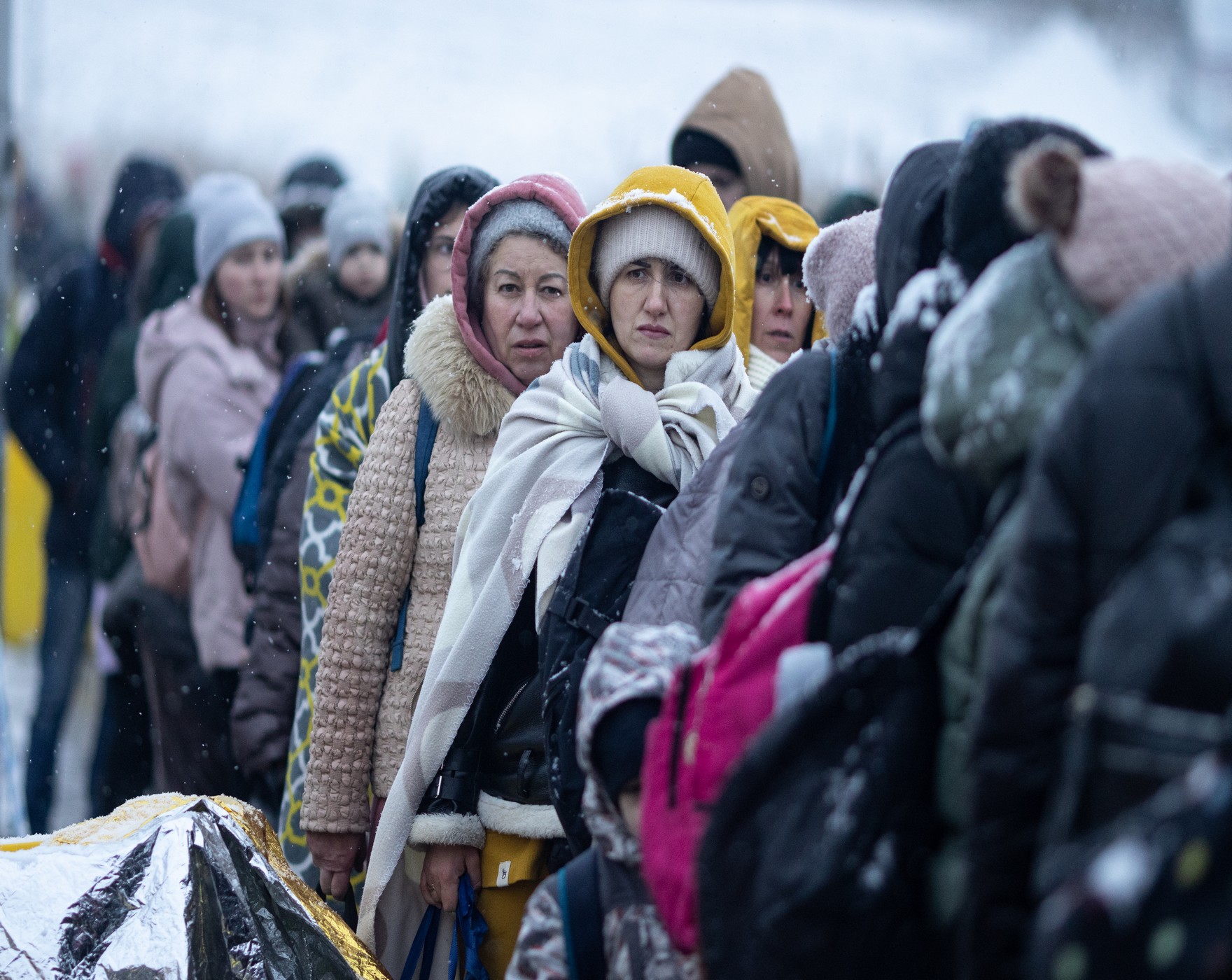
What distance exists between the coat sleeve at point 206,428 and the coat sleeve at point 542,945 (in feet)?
9.66

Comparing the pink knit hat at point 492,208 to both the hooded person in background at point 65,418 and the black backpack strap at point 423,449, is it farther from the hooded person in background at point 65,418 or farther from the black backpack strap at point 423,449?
the hooded person in background at point 65,418

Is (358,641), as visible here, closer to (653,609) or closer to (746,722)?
(653,609)

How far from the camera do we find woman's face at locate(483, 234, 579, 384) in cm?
321

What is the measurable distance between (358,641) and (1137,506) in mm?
2070

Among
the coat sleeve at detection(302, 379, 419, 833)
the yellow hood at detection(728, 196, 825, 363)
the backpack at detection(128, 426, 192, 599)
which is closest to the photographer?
the coat sleeve at detection(302, 379, 419, 833)

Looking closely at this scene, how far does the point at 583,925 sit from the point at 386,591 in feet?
3.97

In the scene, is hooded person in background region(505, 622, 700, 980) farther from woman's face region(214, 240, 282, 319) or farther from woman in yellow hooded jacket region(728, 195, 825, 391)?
woman's face region(214, 240, 282, 319)

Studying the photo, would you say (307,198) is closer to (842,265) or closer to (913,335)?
(842,265)

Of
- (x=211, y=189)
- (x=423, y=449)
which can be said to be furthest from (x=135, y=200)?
(x=423, y=449)

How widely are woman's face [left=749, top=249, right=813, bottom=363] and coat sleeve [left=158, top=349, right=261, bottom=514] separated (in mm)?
1849

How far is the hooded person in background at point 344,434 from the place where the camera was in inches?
141

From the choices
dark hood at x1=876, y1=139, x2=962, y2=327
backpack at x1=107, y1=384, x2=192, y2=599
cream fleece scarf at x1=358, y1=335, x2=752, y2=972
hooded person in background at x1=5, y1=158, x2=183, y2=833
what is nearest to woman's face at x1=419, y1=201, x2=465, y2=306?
cream fleece scarf at x1=358, y1=335, x2=752, y2=972

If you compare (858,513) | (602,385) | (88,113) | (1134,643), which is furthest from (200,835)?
(88,113)

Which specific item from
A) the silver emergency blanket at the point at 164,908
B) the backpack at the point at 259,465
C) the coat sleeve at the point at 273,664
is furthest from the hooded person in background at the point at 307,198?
the silver emergency blanket at the point at 164,908
